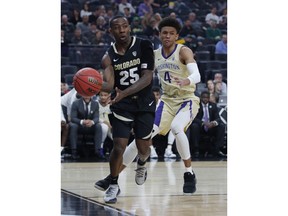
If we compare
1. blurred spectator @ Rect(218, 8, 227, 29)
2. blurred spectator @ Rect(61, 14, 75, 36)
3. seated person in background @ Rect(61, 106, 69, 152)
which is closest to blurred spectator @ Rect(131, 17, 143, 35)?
blurred spectator @ Rect(61, 14, 75, 36)

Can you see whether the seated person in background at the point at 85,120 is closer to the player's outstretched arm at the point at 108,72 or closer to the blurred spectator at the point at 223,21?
the player's outstretched arm at the point at 108,72

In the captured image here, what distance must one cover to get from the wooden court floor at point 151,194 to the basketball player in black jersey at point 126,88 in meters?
0.36

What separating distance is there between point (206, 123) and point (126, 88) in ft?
22.0

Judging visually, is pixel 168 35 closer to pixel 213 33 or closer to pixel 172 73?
pixel 172 73

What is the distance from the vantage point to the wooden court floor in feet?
21.1

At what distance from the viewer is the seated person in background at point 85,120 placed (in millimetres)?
12907

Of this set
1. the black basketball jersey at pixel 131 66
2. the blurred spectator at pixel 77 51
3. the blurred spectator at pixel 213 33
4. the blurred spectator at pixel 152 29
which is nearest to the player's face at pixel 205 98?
the blurred spectator at pixel 77 51

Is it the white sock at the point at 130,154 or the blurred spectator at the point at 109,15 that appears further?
the blurred spectator at the point at 109,15
